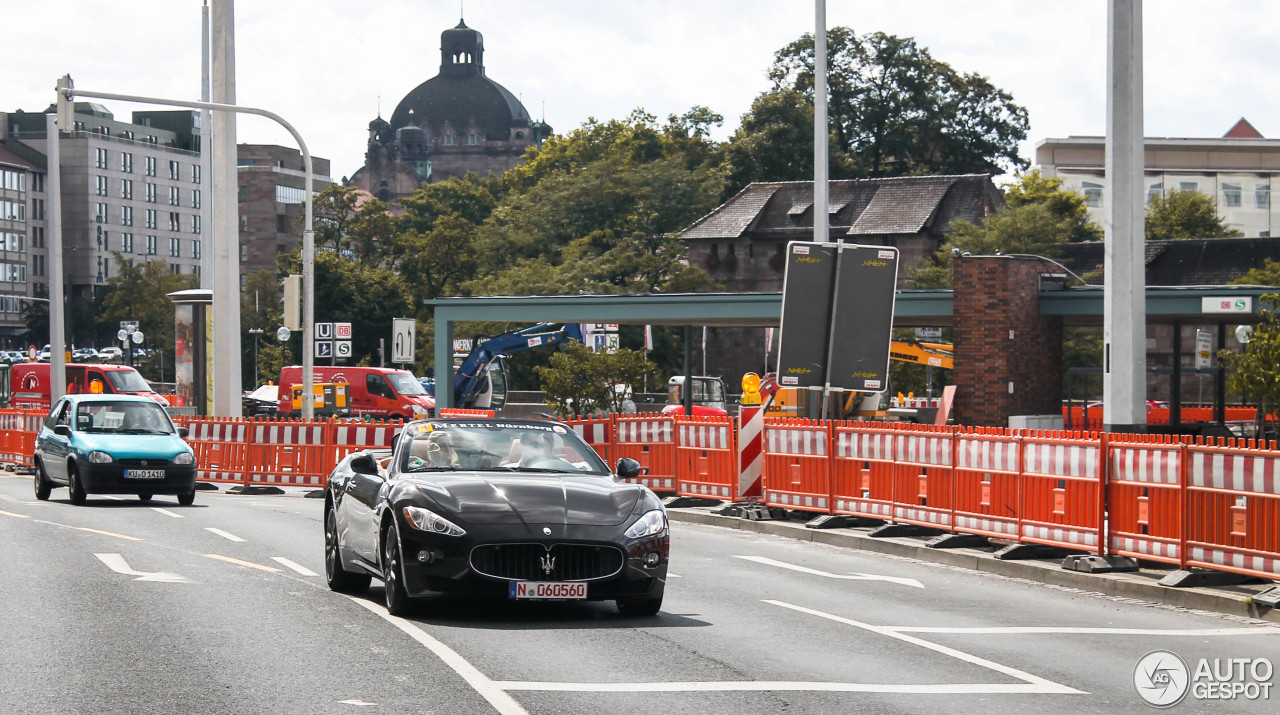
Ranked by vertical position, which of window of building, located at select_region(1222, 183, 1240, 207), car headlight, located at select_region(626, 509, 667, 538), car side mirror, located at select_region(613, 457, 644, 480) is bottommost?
car headlight, located at select_region(626, 509, 667, 538)

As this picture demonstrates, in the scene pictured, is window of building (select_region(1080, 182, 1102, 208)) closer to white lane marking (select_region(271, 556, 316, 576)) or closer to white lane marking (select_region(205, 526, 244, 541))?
white lane marking (select_region(205, 526, 244, 541))

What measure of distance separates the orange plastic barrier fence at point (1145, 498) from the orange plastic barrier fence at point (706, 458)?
8.16 meters

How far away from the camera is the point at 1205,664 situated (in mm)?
9664

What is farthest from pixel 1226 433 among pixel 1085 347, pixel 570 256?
pixel 570 256

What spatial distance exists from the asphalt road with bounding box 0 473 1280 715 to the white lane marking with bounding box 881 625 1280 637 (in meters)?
0.05

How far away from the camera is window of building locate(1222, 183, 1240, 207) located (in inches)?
4830

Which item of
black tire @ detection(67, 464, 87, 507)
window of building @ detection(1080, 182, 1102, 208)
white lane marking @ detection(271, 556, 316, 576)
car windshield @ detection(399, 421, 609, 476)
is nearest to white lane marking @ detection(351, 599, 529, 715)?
car windshield @ detection(399, 421, 609, 476)

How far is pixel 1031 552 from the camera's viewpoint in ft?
51.8

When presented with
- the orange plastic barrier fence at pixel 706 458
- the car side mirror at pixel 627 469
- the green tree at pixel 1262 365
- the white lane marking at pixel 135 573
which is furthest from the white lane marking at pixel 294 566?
the green tree at pixel 1262 365

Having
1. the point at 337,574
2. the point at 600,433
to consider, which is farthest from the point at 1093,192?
the point at 337,574

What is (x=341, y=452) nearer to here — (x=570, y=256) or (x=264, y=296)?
(x=570, y=256)

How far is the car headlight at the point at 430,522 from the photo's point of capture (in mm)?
10391

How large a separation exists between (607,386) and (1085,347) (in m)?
31.6

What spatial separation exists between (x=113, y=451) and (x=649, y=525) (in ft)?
47.4
